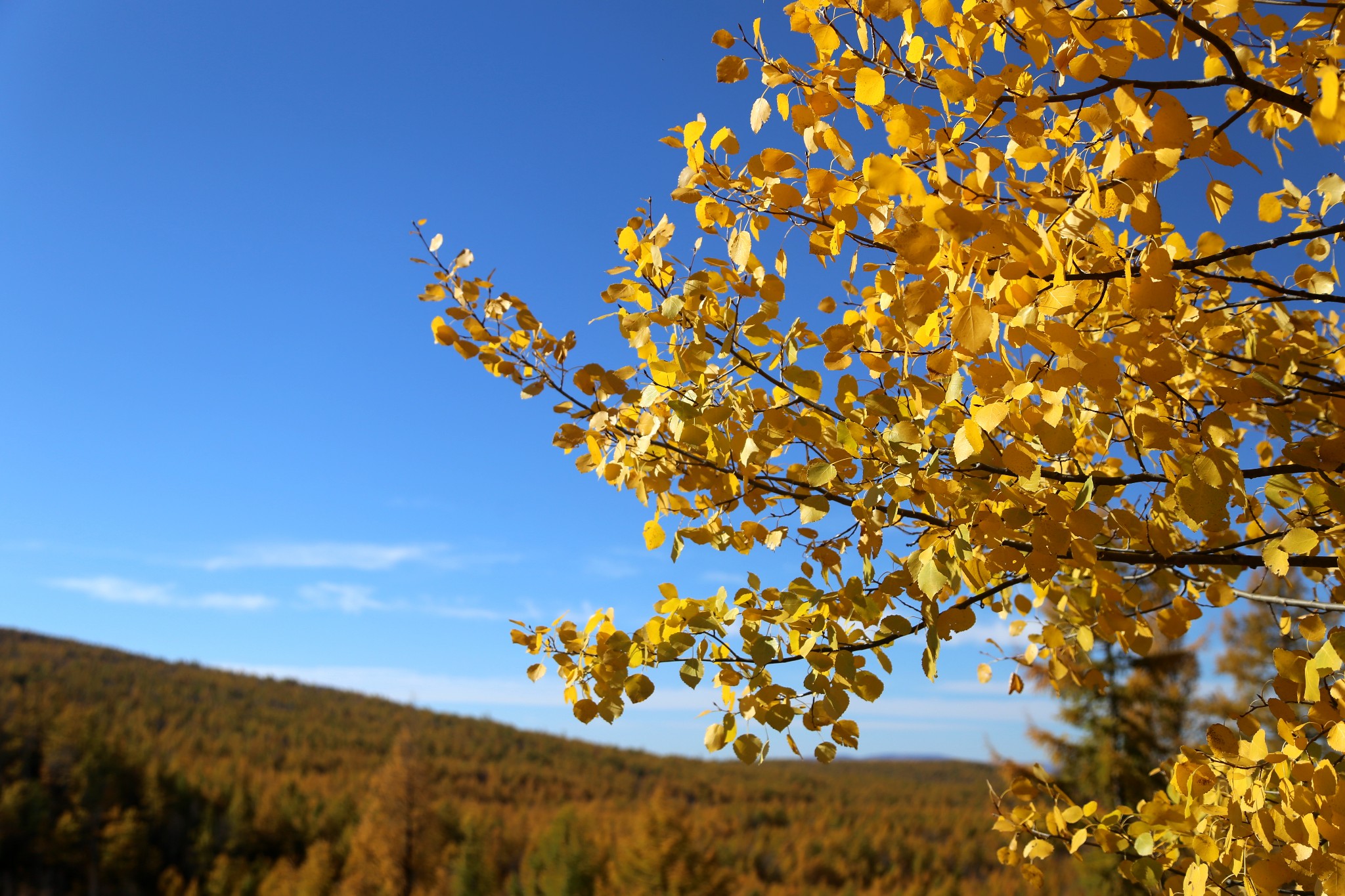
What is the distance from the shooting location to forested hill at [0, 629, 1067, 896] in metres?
13.7

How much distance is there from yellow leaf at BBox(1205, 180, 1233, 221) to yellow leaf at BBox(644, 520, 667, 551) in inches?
47.3

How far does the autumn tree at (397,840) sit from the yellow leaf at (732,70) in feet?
50.4

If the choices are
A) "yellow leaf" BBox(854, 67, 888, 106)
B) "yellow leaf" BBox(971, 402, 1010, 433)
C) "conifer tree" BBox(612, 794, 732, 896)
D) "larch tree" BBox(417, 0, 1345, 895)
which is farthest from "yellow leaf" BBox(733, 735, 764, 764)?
"conifer tree" BBox(612, 794, 732, 896)

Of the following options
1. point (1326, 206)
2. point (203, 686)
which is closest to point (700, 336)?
point (1326, 206)

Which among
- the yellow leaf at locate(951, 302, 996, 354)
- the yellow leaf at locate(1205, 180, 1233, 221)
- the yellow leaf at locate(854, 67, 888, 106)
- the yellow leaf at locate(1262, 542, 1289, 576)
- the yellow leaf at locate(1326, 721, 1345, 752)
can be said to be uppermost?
the yellow leaf at locate(1205, 180, 1233, 221)

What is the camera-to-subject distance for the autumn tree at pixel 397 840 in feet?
43.4

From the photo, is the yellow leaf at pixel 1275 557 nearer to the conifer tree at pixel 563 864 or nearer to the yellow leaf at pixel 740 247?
the yellow leaf at pixel 740 247

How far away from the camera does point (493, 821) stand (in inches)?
757

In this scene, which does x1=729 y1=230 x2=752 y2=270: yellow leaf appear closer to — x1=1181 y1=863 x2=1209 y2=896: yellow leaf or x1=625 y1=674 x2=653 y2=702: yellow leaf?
x1=625 y1=674 x2=653 y2=702: yellow leaf

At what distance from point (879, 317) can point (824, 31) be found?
A: 501 mm

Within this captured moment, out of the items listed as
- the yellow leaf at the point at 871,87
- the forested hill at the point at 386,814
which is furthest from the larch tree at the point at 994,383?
the forested hill at the point at 386,814

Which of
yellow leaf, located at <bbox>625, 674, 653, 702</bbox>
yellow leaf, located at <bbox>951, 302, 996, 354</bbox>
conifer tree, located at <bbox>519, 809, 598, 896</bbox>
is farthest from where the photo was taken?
conifer tree, located at <bbox>519, 809, 598, 896</bbox>

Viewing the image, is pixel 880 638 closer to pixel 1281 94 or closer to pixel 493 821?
pixel 1281 94

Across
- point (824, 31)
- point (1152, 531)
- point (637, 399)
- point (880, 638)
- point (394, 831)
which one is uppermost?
point (824, 31)
